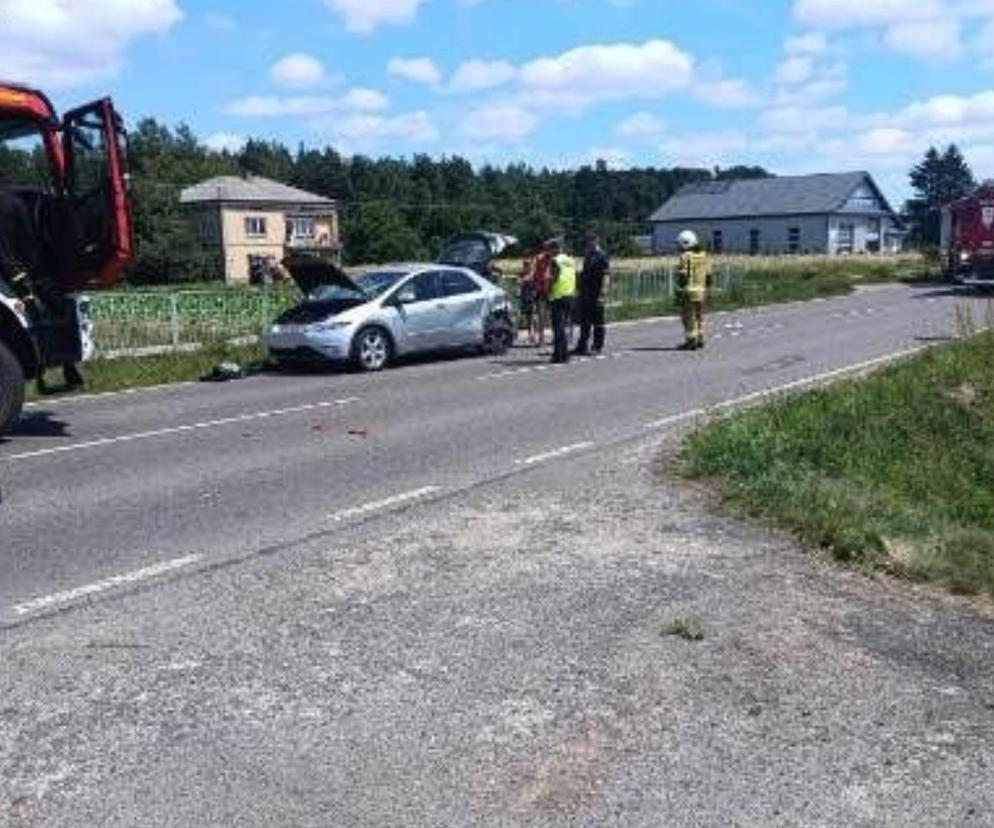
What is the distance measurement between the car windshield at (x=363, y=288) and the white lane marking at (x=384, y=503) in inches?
417

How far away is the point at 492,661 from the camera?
18.8ft

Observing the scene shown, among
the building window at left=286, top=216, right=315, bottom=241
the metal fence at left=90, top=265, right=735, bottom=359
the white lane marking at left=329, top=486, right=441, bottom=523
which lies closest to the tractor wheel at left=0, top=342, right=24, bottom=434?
the white lane marking at left=329, top=486, right=441, bottom=523

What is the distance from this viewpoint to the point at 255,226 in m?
→ 94.2

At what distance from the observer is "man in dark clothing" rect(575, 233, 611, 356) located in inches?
825

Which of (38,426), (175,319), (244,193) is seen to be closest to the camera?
(38,426)

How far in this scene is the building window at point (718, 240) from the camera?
372ft

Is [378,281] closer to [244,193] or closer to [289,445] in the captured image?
[289,445]

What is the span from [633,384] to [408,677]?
1137 cm

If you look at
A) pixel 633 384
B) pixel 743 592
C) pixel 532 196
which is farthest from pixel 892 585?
pixel 532 196

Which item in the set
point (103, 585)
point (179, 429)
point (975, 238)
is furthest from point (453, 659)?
point (975, 238)

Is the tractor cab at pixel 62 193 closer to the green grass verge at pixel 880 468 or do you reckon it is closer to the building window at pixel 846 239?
the green grass verge at pixel 880 468

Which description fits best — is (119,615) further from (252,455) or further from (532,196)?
(532,196)

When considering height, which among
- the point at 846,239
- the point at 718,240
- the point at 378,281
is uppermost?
the point at 378,281

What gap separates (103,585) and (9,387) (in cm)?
591
